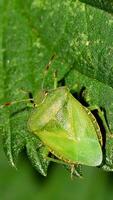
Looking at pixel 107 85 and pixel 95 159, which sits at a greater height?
pixel 107 85

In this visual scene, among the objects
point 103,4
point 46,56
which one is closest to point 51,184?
point 46,56

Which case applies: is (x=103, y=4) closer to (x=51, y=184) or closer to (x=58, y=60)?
(x=58, y=60)

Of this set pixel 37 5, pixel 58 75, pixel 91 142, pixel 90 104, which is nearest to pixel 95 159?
pixel 91 142

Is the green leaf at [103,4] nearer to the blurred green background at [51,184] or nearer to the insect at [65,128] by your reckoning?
the insect at [65,128]

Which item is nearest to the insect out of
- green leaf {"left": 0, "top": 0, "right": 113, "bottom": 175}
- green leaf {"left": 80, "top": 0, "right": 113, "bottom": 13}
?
green leaf {"left": 0, "top": 0, "right": 113, "bottom": 175}

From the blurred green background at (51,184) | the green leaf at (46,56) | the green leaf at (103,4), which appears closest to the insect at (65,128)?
the green leaf at (46,56)

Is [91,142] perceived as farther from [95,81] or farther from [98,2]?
[98,2]
